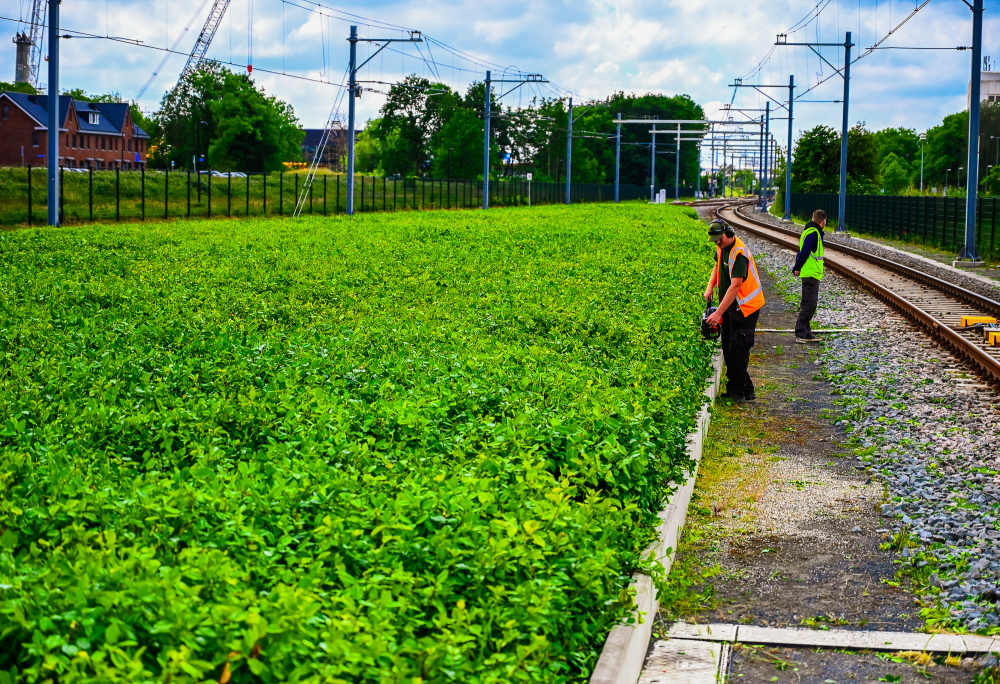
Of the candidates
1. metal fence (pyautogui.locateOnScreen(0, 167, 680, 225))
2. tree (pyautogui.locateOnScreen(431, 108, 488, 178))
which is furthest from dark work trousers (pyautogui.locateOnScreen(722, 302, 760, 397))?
tree (pyautogui.locateOnScreen(431, 108, 488, 178))

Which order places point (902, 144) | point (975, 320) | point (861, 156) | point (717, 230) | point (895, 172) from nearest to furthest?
1. point (717, 230)
2. point (975, 320)
3. point (861, 156)
4. point (895, 172)
5. point (902, 144)

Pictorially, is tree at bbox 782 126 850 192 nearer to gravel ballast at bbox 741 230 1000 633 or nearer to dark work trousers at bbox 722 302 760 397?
gravel ballast at bbox 741 230 1000 633

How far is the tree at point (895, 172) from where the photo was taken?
458ft

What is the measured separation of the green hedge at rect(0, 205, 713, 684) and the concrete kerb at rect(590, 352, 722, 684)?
9 cm

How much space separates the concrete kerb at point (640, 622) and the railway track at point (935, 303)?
7.65m

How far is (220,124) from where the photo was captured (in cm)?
10294

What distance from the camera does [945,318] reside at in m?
19.6

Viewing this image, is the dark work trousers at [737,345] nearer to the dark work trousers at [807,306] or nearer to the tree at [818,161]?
the dark work trousers at [807,306]

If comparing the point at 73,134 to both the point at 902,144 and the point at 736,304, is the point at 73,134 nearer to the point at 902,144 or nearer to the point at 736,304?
the point at 736,304

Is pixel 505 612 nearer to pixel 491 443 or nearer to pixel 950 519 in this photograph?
pixel 491 443

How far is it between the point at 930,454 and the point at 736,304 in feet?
9.73

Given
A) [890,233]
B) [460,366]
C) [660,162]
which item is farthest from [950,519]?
[660,162]

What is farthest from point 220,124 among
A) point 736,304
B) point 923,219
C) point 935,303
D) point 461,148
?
point 736,304

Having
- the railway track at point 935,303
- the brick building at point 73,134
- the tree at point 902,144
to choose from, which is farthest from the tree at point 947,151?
the railway track at point 935,303
